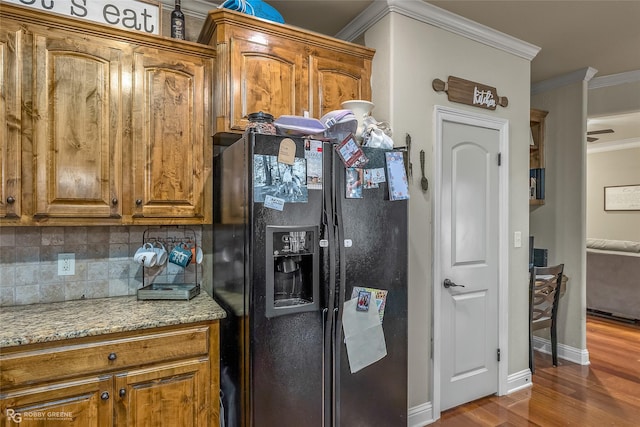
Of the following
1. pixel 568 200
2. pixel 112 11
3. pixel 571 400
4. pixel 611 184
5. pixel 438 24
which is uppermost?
pixel 438 24

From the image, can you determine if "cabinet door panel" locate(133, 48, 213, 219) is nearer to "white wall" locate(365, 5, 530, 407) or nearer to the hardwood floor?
"white wall" locate(365, 5, 530, 407)

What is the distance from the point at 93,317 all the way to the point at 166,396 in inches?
20.1

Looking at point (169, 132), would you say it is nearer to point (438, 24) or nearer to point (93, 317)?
point (93, 317)

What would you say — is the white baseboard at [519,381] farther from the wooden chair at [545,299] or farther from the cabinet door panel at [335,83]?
the cabinet door panel at [335,83]

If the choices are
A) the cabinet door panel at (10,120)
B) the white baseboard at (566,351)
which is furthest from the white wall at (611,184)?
the cabinet door panel at (10,120)

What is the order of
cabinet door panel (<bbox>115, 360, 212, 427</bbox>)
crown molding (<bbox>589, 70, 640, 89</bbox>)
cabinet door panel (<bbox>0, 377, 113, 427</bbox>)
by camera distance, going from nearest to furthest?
cabinet door panel (<bbox>0, 377, 113, 427</bbox>) → cabinet door panel (<bbox>115, 360, 212, 427</bbox>) → crown molding (<bbox>589, 70, 640, 89</bbox>)

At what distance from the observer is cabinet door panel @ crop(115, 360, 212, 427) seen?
5.66 ft

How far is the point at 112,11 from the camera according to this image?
2.15 metres

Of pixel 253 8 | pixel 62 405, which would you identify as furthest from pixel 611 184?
pixel 62 405

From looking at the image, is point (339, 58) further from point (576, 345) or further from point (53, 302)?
point (576, 345)

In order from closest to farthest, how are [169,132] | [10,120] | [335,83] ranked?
[10,120] → [169,132] → [335,83]

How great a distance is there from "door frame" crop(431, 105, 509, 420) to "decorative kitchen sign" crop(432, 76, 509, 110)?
0.08 meters

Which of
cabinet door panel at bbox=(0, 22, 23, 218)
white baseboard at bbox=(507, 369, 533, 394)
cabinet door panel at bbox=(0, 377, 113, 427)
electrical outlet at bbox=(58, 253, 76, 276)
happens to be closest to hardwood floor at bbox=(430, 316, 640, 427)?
white baseboard at bbox=(507, 369, 533, 394)

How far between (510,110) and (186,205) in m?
2.52
